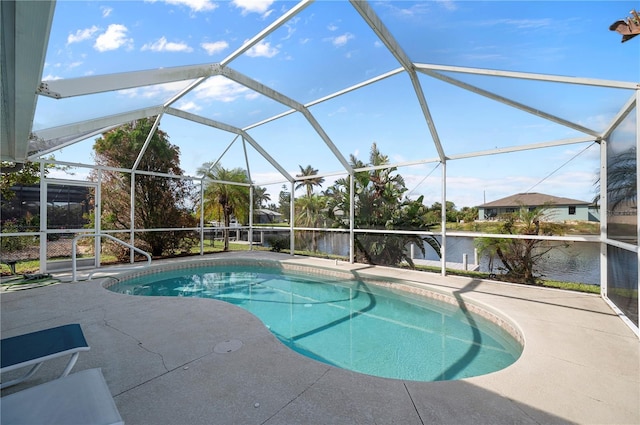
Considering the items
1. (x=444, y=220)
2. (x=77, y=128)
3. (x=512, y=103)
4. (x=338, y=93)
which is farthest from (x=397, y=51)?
(x=77, y=128)

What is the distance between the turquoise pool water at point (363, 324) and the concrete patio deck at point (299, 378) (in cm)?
81

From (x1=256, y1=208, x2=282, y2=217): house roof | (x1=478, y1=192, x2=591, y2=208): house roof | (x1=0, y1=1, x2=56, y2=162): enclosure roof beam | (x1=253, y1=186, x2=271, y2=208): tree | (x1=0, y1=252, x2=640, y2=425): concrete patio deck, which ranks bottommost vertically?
(x1=0, y1=252, x2=640, y2=425): concrete patio deck

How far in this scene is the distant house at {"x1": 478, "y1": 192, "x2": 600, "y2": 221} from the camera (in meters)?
5.58

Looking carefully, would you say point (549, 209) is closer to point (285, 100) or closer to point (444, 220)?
point (444, 220)

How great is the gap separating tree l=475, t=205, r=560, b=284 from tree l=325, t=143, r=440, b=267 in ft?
5.42

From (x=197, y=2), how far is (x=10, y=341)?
4692 mm

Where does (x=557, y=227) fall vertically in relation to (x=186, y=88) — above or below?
below

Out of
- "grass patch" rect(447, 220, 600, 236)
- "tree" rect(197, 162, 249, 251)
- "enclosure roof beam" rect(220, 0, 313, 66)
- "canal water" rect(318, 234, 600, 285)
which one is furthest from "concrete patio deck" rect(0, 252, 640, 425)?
"tree" rect(197, 162, 249, 251)

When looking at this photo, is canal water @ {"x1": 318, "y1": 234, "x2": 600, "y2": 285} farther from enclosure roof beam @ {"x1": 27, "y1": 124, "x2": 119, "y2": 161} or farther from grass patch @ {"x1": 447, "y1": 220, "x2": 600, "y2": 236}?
enclosure roof beam @ {"x1": 27, "y1": 124, "x2": 119, "y2": 161}

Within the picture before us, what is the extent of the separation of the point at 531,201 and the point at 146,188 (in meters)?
12.3

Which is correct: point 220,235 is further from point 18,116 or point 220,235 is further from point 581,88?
point 581,88

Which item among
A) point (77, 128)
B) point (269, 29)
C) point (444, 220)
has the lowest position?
point (444, 220)

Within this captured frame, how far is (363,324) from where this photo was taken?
543cm

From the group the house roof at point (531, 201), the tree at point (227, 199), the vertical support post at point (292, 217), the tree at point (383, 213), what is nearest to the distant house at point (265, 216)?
the tree at point (227, 199)
